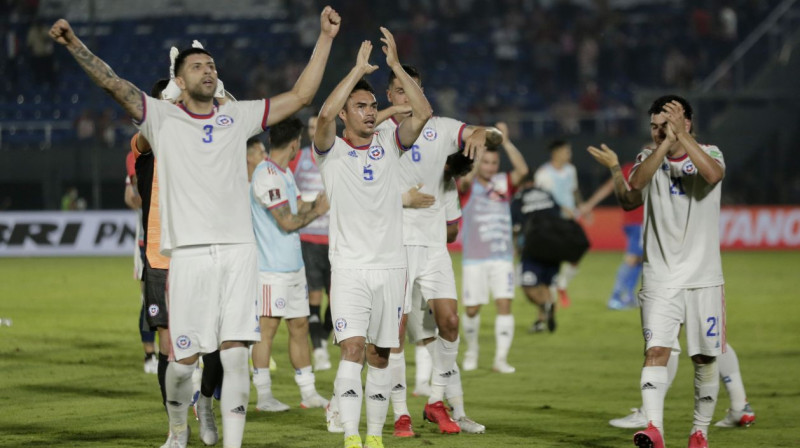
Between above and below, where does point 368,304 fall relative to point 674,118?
below

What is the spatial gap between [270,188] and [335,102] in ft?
7.25

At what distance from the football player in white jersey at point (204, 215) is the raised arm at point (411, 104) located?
34.3 inches

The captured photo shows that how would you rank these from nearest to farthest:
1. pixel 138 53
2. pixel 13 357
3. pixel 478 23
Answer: pixel 13 357 < pixel 138 53 < pixel 478 23

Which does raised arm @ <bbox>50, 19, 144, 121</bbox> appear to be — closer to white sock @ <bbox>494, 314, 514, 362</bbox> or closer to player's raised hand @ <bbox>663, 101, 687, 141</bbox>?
player's raised hand @ <bbox>663, 101, 687, 141</bbox>

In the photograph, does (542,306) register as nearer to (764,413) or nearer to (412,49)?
(764,413)

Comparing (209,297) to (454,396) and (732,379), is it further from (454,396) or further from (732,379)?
(732,379)

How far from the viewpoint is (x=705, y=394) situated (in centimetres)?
776

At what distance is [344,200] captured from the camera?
7438mm

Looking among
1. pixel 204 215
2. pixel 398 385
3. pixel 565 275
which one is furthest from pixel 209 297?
pixel 565 275

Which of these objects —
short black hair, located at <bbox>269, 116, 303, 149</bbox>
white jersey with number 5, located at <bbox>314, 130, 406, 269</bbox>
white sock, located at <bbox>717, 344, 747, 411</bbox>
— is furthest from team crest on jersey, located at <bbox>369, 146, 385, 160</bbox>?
white sock, located at <bbox>717, 344, 747, 411</bbox>

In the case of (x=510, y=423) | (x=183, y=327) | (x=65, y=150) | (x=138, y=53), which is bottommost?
(x=510, y=423)

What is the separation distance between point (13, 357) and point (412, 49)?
23.7 m

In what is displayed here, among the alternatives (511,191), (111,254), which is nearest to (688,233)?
(511,191)

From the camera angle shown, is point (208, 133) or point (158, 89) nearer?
point (208, 133)
